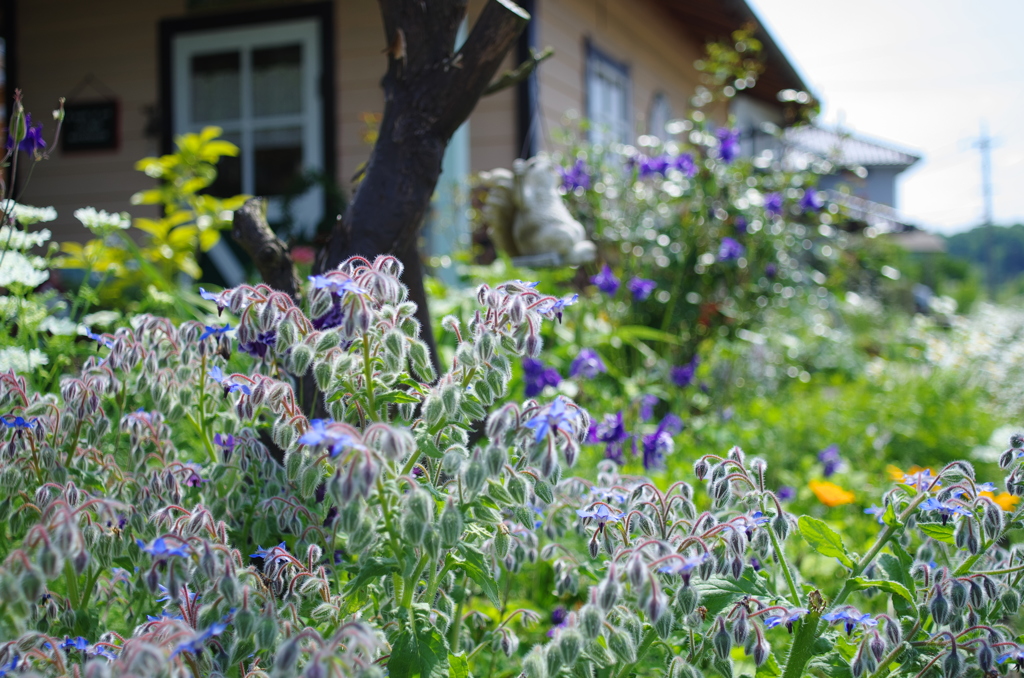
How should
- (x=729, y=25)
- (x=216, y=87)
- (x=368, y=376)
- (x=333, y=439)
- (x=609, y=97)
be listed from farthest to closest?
(x=729, y=25) → (x=609, y=97) → (x=216, y=87) → (x=368, y=376) → (x=333, y=439)

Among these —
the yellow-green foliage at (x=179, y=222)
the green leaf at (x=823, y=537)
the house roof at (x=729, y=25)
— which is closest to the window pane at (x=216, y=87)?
the yellow-green foliage at (x=179, y=222)

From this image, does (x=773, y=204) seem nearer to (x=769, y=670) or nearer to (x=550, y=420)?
(x=769, y=670)

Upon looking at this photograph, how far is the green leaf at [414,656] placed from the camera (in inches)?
39.6

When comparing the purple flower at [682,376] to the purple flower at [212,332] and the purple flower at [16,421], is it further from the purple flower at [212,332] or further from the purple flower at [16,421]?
the purple flower at [16,421]

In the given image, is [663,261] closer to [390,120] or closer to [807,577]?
[807,577]

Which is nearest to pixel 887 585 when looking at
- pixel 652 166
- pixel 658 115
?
pixel 652 166

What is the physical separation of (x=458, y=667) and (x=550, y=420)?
473 millimetres

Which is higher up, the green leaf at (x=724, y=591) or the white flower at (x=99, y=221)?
the white flower at (x=99, y=221)

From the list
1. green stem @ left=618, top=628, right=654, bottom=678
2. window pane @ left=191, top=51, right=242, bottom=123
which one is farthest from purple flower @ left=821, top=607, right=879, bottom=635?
window pane @ left=191, top=51, right=242, bottom=123

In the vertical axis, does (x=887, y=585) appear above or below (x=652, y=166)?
below

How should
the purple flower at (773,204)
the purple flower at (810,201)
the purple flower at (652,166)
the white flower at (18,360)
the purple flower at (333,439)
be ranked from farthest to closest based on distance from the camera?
the purple flower at (810,201) → the purple flower at (773,204) → the purple flower at (652,166) → the white flower at (18,360) → the purple flower at (333,439)

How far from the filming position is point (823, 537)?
123cm

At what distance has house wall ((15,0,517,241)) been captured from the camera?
19.1 ft

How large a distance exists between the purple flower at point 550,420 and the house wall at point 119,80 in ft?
16.5
